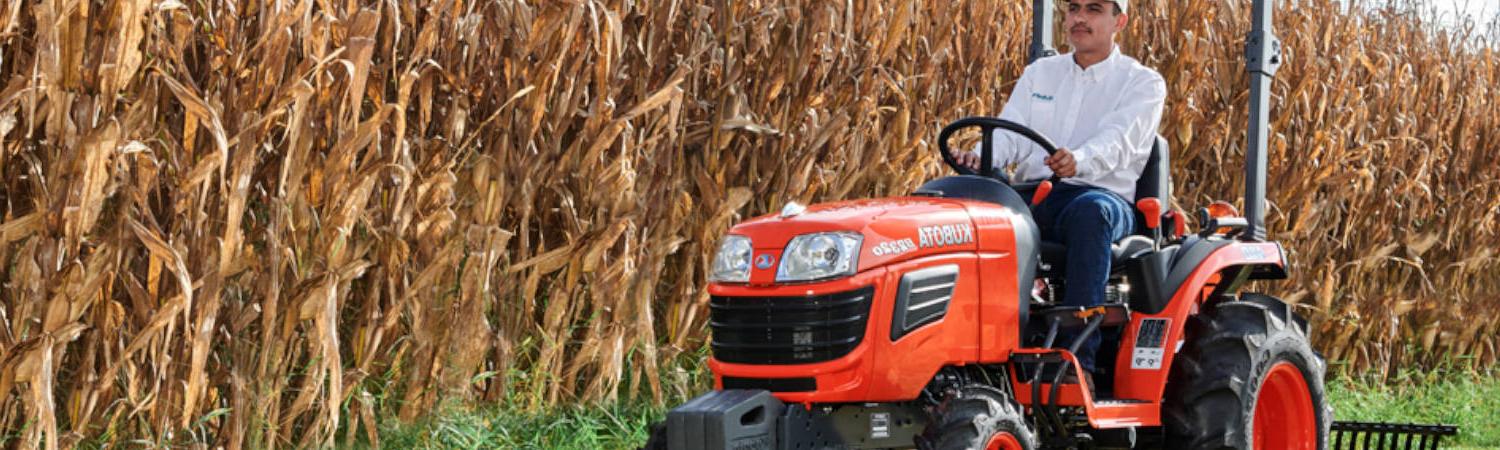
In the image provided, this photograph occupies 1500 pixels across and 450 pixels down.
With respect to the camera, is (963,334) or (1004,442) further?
(963,334)

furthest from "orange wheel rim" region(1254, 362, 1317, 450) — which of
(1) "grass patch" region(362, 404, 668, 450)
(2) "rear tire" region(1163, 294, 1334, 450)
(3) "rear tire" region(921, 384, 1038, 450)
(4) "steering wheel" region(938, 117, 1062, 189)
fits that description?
(1) "grass patch" region(362, 404, 668, 450)

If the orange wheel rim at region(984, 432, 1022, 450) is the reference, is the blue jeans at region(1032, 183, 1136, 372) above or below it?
above

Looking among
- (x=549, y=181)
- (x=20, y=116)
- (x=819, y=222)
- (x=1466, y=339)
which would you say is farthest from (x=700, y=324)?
(x=1466, y=339)

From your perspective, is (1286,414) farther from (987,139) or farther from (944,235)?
(944,235)

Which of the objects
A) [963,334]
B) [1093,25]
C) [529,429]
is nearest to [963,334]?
[963,334]

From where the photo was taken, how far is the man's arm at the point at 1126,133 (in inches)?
196

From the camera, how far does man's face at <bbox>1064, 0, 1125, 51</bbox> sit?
5344 millimetres

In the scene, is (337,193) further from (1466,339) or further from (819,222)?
(1466,339)

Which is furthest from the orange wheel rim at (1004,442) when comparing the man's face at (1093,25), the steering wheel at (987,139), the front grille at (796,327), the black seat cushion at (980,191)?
the man's face at (1093,25)

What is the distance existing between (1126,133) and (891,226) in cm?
104

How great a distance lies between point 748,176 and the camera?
21.5ft

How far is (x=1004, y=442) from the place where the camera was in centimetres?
432

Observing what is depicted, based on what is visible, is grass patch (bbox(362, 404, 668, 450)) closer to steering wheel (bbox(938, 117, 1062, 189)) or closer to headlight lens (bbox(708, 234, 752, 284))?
headlight lens (bbox(708, 234, 752, 284))

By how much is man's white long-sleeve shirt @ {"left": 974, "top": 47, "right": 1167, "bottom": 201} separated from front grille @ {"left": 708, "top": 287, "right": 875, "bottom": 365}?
918 millimetres
